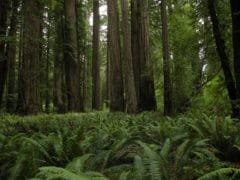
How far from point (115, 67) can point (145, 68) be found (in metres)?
1.41

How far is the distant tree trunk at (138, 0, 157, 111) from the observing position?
1622 cm

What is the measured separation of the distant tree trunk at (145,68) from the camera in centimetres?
1622

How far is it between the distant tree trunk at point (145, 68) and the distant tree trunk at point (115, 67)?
1.05m

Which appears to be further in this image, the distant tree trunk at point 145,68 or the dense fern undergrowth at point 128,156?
the distant tree trunk at point 145,68

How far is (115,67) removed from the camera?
52.7 ft

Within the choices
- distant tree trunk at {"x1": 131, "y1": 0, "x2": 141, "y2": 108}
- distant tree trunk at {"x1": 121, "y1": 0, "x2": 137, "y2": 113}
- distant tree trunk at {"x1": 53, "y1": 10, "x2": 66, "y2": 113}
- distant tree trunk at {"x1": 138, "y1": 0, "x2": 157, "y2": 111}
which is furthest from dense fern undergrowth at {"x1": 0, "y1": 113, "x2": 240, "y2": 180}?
distant tree trunk at {"x1": 131, "y1": 0, "x2": 141, "y2": 108}

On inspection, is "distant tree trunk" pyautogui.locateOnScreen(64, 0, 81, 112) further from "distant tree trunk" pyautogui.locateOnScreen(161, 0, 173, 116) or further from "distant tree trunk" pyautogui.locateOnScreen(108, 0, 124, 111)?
"distant tree trunk" pyautogui.locateOnScreen(161, 0, 173, 116)

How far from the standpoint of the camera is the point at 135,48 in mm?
17906

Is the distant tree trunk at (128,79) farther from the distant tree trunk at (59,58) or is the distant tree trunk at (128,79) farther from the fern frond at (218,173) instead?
the fern frond at (218,173)

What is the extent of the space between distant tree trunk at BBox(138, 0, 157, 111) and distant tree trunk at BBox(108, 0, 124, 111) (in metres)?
1.05

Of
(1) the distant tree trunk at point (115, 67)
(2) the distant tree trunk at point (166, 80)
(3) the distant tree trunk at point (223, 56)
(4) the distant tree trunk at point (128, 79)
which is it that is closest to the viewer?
(3) the distant tree trunk at point (223, 56)

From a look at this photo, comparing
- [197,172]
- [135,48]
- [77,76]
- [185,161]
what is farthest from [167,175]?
[135,48]

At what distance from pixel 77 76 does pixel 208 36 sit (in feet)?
24.2

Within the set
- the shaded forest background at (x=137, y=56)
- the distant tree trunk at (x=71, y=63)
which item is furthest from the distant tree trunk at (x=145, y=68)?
the distant tree trunk at (x=71, y=63)
